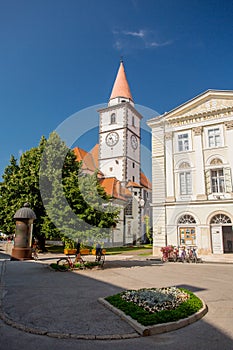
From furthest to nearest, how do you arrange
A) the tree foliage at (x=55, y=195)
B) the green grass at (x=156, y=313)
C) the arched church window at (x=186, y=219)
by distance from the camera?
the arched church window at (x=186, y=219) < the tree foliage at (x=55, y=195) < the green grass at (x=156, y=313)

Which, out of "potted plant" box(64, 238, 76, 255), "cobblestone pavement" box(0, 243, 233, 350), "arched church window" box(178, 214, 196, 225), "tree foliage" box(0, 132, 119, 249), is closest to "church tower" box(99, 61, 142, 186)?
"tree foliage" box(0, 132, 119, 249)

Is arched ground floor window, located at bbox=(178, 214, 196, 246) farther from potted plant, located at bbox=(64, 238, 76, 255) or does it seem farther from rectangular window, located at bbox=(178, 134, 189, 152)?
potted plant, located at bbox=(64, 238, 76, 255)

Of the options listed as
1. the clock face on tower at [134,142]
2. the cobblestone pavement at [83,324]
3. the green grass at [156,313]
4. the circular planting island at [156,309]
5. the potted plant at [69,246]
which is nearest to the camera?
the cobblestone pavement at [83,324]

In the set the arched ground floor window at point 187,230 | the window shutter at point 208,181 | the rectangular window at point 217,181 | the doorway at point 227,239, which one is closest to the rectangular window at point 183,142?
the window shutter at point 208,181

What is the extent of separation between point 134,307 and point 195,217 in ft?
63.5

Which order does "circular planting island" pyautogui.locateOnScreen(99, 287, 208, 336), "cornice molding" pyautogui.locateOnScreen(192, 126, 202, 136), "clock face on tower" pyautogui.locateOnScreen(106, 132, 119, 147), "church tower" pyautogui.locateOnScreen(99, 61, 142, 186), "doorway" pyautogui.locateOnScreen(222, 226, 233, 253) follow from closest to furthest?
1. "circular planting island" pyautogui.locateOnScreen(99, 287, 208, 336)
2. "doorway" pyautogui.locateOnScreen(222, 226, 233, 253)
3. "cornice molding" pyautogui.locateOnScreen(192, 126, 202, 136)
4. "church tower" pyautogui.locateOnScreen(99, 61, 142, 186)
5. "clock face on tower" pyautogui.locateOnScreen(106, 132, 119, 147)

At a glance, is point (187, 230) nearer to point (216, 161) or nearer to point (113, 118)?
point (216, 161)

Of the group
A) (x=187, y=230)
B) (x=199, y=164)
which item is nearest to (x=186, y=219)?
(x=187, y=230)

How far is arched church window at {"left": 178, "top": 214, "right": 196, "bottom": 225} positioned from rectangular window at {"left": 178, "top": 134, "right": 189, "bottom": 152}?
21.5ft

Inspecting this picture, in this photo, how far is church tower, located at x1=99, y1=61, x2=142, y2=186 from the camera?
50.4m

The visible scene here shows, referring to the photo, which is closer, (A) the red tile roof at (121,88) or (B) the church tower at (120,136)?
(B) the church tower at (120,136)

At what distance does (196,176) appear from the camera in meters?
25.3

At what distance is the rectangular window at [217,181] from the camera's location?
2436cm

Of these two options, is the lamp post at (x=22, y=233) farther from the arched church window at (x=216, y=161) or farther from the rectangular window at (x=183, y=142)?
the arched church window at (x=216, y=161)
